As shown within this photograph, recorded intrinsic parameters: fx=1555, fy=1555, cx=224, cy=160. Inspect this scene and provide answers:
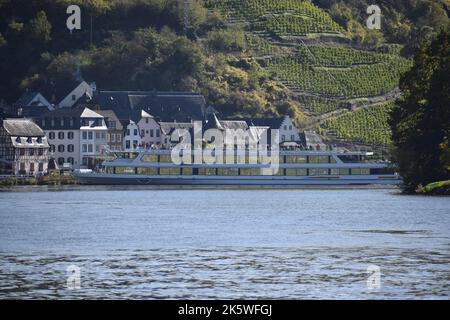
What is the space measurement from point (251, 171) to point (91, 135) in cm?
2725

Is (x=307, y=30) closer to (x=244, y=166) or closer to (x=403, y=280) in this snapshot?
(x=244, y=166)

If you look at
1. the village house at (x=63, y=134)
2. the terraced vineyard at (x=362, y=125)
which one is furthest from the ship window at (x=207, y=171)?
the terraced vineyard at (x=362, y=125)

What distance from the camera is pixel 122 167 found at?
130375 mm

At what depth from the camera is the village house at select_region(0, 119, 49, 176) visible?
13938 centimetres

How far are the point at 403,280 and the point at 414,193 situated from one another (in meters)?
50.8

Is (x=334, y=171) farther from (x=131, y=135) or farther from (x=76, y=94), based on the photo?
(x=76, y=94)

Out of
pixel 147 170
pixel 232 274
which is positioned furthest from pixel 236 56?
pixel 232 274

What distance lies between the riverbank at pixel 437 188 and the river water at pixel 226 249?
239cm

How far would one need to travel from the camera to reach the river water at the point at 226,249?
4522cm


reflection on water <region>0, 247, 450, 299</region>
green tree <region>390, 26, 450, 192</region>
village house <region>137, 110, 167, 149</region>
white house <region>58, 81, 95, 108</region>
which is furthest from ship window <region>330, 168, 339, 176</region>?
reflection on water <region>0, 247, 450, 299</region>

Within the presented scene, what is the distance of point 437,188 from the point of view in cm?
9231

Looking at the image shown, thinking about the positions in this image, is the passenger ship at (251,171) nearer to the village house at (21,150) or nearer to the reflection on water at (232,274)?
the village house at (21,150)
